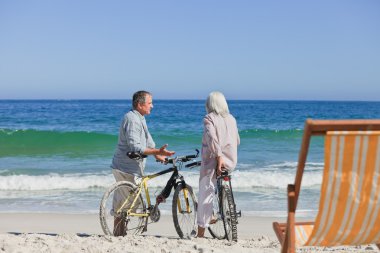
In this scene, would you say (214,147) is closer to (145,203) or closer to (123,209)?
(145,203)

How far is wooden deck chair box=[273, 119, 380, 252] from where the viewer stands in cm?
299

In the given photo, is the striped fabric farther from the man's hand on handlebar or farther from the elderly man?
the elderly man

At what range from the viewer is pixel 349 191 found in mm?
3139

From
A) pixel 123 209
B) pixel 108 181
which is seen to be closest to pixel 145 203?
pixel 123 209

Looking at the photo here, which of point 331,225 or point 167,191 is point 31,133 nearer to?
point 167,191

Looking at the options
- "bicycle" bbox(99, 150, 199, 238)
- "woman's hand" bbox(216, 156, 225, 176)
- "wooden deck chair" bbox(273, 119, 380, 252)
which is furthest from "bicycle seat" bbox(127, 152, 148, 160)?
"wooden deck chair" bbox(273, 119, 380, 252)

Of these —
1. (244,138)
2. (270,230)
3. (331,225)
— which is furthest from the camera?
(244,138)

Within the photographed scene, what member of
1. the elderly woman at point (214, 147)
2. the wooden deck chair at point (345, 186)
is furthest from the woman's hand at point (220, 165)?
the wooden deck chair at point (345, 186)

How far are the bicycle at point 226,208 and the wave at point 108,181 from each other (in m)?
5.02

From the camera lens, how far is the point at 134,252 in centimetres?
491

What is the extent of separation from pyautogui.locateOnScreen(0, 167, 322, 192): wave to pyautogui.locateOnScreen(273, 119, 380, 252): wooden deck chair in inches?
290

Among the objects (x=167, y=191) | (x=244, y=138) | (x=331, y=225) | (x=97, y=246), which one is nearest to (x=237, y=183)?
(x=167, y=191)

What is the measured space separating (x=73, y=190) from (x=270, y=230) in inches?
193

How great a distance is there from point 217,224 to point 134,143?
1.29 meters
